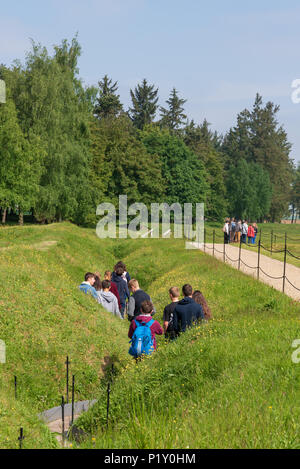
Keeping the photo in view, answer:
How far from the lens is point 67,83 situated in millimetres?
46406

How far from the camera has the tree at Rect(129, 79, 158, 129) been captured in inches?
3642

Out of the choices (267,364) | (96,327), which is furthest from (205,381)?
(96,327)

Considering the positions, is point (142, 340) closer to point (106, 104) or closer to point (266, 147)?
point (106, 104)

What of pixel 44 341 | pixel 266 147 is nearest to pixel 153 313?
pixel 44 341

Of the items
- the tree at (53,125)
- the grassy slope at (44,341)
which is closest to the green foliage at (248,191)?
the tree at (53,125)

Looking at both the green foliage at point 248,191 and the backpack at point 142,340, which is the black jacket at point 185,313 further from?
the green foliage at point 248,191

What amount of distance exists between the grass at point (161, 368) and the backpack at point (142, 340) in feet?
1.30

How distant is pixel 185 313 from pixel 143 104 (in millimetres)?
87233

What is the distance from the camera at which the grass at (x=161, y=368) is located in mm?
5785

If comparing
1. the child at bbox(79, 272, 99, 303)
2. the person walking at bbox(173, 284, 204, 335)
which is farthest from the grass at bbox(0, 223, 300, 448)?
the child at bbox(79, 272, 99, 303)

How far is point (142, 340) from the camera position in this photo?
8.85 m

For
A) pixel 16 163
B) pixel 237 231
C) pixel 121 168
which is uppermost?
pixel 121 168

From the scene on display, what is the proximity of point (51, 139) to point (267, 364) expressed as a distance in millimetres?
40071

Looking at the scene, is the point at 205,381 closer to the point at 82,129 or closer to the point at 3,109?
the point at 3,109
